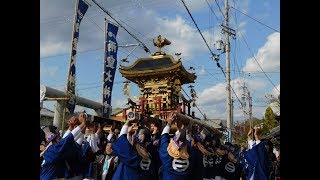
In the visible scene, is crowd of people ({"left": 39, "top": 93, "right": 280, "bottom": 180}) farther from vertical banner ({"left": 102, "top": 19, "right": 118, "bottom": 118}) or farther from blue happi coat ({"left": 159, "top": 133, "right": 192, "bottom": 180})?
vertical banner ({"left": 102, "top": 19, "right": 118, "bottom": 118})

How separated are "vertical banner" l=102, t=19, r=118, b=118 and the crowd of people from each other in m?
7.80

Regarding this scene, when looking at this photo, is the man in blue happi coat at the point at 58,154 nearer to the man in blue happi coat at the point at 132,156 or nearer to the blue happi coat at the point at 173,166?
the man in blue happi coat at the point at 132,156

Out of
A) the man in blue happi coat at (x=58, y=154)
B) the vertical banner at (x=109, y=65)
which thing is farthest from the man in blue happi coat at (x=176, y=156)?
the vertical banner at (x=109, y=65)

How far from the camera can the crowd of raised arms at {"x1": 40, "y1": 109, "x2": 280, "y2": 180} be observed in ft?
18.9

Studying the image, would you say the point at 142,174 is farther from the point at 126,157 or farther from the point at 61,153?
the point at 61,153

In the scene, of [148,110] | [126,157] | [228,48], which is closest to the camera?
[126,157]

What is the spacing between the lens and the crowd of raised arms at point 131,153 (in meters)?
5.77

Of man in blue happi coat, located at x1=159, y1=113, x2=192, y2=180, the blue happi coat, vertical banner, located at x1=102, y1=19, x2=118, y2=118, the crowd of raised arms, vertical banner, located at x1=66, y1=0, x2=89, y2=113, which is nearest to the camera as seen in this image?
the crowd of raised arms

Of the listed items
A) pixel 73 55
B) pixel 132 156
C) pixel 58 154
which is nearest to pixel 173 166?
pixel 132 156

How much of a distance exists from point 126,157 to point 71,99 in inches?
294

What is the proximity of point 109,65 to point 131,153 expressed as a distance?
1074 cm

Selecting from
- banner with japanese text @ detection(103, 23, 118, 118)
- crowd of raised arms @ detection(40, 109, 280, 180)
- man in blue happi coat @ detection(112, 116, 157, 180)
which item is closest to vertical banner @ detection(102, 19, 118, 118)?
banner with japanese text @ detection(103, 23, 118, 118)
